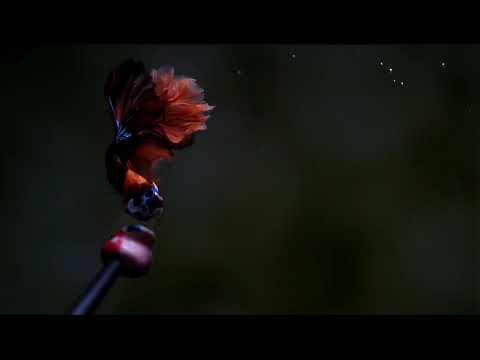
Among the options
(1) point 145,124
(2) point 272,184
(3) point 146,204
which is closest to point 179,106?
(1) point 145,124

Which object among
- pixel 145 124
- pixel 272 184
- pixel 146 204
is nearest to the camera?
pixel 145 124

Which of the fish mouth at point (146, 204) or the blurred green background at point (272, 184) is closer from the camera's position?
the fish mouth at point (146, 204)

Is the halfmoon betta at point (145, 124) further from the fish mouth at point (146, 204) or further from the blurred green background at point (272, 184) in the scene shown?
the blurred green background at point (272, 184)

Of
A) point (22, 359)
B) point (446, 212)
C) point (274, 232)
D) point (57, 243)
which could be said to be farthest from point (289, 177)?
point (22, 359)

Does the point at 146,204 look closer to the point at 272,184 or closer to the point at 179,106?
the point at 179,106

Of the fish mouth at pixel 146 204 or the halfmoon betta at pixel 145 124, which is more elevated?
the halfmoon betta at pixel 145 124

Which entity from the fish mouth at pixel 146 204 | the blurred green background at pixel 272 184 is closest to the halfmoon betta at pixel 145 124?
the fish mouth at pixel 146 204

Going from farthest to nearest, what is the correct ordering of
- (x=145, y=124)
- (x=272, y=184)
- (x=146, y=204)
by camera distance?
1. (x=272, y=184)
2. (x=146, y=204)
3. (x=145, y=124)
